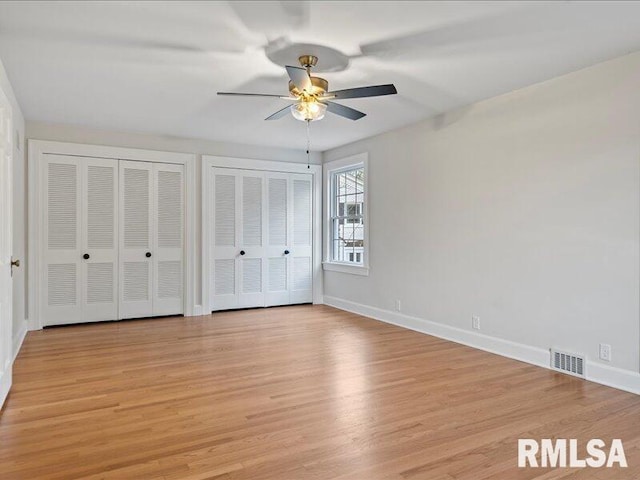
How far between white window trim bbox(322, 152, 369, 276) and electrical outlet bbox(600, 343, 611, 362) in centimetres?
313

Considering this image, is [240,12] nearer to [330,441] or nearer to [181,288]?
[330,441]

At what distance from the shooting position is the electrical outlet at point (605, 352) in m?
3.33

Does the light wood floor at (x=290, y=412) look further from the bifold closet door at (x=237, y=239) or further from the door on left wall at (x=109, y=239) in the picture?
the bifold closet door at (x=237, y=239)

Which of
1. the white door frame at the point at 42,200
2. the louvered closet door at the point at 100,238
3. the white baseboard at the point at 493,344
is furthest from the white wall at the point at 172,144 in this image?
the white baseboard at the point at 493,344

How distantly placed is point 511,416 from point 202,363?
2.53 metres

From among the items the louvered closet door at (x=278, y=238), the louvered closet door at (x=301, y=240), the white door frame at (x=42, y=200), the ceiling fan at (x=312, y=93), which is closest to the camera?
the ceiling fan at (x=312, y=93)

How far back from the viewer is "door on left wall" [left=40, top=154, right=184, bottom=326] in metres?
5.37

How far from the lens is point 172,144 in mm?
6023

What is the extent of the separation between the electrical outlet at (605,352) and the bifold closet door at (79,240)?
5.39 metres

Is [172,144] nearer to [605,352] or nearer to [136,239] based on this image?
[136,239]

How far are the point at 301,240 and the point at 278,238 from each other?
0.40m

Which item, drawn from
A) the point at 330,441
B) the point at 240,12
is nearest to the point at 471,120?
the point at 240,12

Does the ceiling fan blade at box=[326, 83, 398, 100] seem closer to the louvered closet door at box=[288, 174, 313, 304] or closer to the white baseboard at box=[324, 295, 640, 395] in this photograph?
the white baseboard at box=[324, 295, 640, 395]

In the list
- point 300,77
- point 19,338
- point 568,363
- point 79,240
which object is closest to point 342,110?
point 300,77
